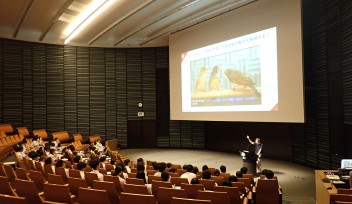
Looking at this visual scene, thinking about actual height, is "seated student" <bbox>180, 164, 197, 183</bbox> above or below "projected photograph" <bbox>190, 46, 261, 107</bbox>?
below

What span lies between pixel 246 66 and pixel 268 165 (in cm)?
394

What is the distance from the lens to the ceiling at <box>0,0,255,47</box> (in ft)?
33.7

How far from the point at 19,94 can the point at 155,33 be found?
751 cm

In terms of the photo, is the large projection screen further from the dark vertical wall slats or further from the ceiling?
the dark vertical wall slats

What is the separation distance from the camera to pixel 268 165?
35.4ft

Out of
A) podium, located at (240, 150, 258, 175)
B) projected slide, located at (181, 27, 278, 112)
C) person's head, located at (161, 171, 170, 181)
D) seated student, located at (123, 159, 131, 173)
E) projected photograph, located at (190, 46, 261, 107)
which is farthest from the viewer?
projected photograph, located at (190, 46, 261, 107)

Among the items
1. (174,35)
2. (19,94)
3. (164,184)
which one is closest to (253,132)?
(174,35)

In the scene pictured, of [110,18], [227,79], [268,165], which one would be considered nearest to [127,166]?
[227,79]

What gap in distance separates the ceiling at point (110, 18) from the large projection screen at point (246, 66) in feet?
2.37

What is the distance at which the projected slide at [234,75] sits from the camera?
9227mm

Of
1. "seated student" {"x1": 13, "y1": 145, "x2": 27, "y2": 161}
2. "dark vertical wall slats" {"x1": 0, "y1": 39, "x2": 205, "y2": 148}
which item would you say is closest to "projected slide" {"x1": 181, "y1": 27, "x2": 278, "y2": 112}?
"dark vertical wall slats" {"x1": 0, "y1": 39, "x2": 205, "y2": 148}

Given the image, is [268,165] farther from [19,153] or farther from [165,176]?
[19,153]

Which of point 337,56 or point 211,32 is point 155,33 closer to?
point 211,32

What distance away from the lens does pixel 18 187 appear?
415 cm
